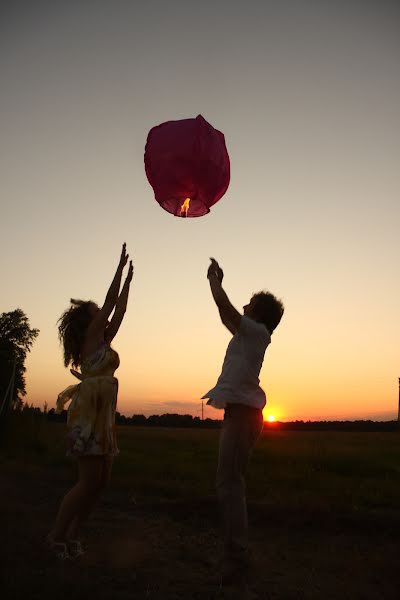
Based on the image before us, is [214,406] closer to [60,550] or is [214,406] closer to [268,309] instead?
[268,309]

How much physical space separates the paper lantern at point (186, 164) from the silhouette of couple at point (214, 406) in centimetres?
66

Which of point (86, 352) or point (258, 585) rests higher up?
point (86, 352)

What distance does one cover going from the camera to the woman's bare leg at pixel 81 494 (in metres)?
3.48

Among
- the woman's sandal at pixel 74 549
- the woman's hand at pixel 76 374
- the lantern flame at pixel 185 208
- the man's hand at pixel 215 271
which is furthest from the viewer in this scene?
the lantern flame at pixel 185 208

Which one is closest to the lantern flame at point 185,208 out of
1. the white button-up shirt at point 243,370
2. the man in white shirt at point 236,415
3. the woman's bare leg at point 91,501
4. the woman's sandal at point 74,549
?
the man in white shirt at point 236,415

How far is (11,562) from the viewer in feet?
11.1

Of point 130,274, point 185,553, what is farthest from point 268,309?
point 185,553

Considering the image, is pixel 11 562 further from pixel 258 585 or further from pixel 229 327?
pixel 229 327

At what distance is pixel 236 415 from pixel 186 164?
5.91 ft

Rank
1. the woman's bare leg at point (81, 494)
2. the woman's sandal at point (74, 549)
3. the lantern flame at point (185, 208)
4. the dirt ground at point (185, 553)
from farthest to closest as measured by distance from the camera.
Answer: the lantern flame at point (185, 208) < the woman's sandal at point (74, 549) < the woman's bare leg at point (81, 494) < the dirt ground at point (185, 553)

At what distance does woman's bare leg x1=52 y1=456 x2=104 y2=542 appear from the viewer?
348 cm

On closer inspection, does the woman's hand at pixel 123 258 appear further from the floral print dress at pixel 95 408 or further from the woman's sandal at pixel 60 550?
the woman's sandal at pixel 60 550

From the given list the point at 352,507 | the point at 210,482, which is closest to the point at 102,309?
the point at 352,507

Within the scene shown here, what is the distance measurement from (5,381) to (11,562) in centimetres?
2716
